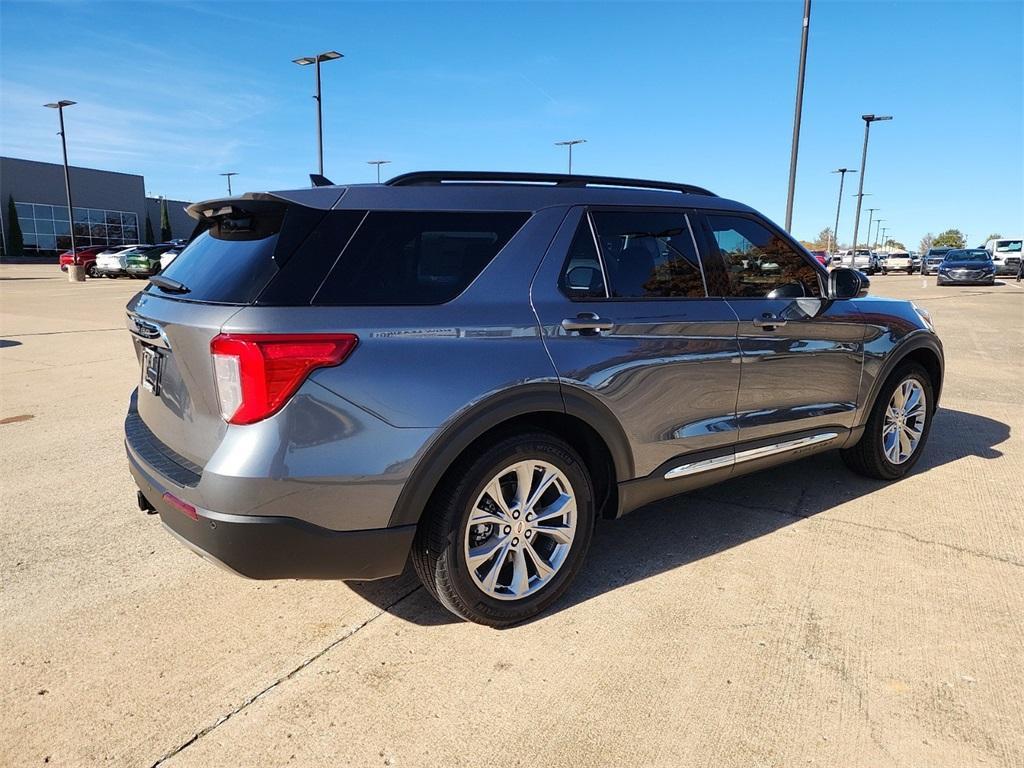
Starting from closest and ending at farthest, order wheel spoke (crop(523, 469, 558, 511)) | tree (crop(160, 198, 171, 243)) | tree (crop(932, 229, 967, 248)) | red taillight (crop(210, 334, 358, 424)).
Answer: red taillight (crop(210, 334, 358, 424))
wheel spoke (crop(523, 469, 558, 511))
tree (crop(160, 198, 171, 243))
tree (crop(932, 229, 967, 248))

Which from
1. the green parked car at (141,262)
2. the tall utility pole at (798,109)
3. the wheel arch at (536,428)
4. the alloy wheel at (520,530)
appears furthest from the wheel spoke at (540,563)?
the green parked car at (141,262)

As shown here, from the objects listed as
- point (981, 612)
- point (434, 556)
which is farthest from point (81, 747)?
point (981, 612)

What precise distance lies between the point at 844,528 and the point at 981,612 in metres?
0.92

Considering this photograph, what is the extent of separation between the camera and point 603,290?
3.15m

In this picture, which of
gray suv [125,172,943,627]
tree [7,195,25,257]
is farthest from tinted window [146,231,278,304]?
tree [7,195,25,257]

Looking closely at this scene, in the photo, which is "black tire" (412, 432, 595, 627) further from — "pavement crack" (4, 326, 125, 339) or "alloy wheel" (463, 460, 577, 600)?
"pavement crack" (4, 326, 125, 339)

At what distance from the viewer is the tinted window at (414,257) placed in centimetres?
254

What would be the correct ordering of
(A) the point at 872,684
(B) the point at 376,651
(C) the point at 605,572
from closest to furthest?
(A) the point at 872,684, (B) the point at 376,651, (C) the point at 605,572

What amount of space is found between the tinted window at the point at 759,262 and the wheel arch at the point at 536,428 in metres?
1.13

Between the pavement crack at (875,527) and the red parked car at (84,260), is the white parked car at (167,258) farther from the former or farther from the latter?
the red parked car at (84,260)

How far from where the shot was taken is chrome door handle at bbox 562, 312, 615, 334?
9.62 feet

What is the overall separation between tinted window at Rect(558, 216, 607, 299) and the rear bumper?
3.83 ft

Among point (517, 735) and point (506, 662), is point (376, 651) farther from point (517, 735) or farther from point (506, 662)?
point (517, 735)

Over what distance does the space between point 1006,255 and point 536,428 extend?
157 ft
